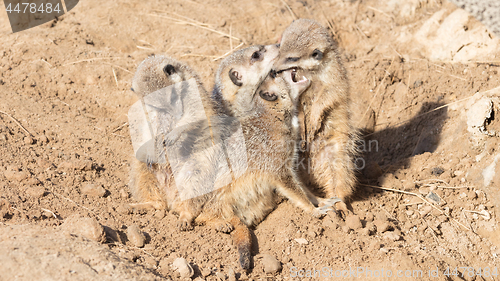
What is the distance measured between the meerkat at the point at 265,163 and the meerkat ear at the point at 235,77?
1.55 ft

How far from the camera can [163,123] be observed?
3.61 metres

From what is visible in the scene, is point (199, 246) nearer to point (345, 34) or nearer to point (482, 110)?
point (482, 110)

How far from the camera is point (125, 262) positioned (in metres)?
2.51

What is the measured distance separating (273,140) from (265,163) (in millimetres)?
243

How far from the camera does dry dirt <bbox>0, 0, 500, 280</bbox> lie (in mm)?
2812

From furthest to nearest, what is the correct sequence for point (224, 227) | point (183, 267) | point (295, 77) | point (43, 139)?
point (43, 139) < point (295, 77) < point (224, 227) < point (183, 267)

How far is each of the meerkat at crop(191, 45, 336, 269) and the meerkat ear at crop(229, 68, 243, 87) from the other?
47cm

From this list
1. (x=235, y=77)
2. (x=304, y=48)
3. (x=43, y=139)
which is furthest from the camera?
(x=235, y=77)

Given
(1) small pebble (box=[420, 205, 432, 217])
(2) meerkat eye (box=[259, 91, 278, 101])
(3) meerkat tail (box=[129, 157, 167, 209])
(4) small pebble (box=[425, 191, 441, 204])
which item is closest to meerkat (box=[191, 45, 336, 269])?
(2) meerkat eye (box=[259, 91, 278, 101])

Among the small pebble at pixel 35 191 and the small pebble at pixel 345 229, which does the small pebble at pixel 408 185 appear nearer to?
the small pebble at pixel 345 229

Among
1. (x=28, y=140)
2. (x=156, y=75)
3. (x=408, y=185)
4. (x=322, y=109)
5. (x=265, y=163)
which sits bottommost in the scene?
(x=408, y=185)

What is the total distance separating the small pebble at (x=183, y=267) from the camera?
262 centimetres

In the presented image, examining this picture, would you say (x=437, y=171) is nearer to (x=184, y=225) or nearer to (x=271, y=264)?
(x=271, y=264)

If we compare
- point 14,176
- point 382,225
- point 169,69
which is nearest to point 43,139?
point 14,176
